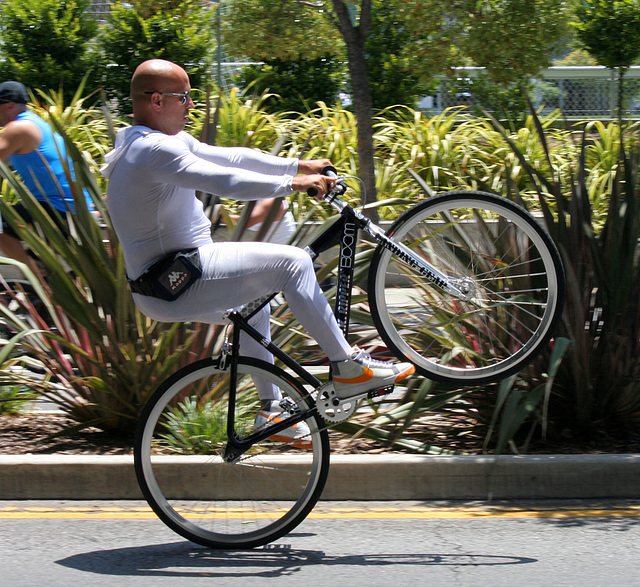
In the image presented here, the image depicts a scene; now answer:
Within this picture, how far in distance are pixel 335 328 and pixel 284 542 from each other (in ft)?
3.32

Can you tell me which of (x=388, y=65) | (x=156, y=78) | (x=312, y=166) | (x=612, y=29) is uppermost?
(x=612, y=29)

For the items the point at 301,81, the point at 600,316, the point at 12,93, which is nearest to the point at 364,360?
the point at 600,316

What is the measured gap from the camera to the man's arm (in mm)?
6562

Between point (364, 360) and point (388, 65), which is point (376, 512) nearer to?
point (364, 360)

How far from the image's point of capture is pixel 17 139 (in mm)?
6578

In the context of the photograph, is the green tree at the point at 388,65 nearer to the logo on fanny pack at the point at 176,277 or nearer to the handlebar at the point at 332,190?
the handlebar at the point at 332,190

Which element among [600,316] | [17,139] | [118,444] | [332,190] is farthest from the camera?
[17,139]

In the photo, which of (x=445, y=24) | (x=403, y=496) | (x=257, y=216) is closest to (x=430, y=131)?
(x=445, y=24)

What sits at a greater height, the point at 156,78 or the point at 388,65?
the point at 388,65

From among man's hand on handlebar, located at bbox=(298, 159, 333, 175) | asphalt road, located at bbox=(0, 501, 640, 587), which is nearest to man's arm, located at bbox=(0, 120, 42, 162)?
asphalt road, located at bbox=(0, 501, 640, 587)

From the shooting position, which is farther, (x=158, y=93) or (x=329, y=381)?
(x=329, y=381)

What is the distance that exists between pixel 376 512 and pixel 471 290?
115 centimetres

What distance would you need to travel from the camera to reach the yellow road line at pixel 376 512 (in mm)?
4391

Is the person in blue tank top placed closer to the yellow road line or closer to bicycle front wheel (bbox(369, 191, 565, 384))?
the yellow road line
